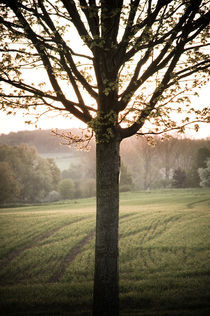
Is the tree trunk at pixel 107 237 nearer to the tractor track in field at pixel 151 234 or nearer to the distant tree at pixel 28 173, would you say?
the tractor track in field at pixel 151 234

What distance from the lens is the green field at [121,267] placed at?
23.9 ft

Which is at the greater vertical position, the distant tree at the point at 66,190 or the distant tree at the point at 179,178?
the distant tree at the point at 179,178

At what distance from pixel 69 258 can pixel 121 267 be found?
3526 millimetres

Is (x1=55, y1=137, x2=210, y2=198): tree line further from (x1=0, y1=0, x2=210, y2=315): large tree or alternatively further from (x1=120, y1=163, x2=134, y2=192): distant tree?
(x1=0, y1=0, x2=210, y2=315): large tree

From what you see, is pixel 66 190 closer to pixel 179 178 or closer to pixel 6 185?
pixel 6 185

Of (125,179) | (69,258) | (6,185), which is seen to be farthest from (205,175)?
(69,258)

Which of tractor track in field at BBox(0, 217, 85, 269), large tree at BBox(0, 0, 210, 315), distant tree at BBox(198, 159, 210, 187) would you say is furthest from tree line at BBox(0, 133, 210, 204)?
large tree at BBox(0, 0, 210, 315)

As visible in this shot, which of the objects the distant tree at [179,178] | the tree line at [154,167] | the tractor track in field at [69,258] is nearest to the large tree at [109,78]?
the tractor track in field at [69,258]

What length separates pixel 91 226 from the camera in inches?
808

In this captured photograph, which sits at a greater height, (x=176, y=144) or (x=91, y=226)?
(x=176, y=144)

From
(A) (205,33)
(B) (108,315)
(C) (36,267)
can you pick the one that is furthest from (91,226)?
(A) (205,33)

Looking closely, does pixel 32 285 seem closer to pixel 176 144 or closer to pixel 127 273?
pixel 127 273

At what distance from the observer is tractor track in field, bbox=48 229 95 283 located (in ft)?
35.1

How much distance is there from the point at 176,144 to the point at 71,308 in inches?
2959
